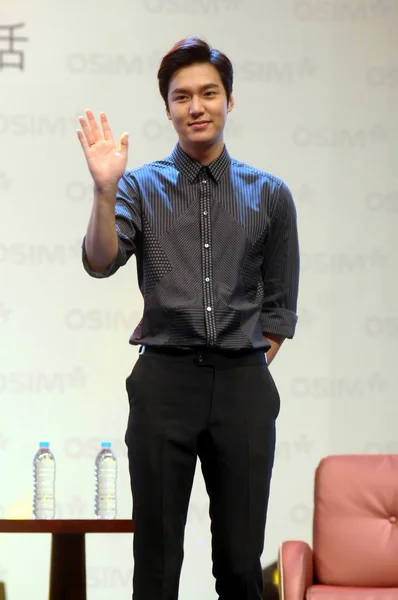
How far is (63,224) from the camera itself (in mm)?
4086

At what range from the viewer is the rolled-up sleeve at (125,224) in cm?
210

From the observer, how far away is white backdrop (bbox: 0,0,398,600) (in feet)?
13.4

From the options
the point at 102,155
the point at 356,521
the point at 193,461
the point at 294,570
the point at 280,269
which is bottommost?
the point at 294,570

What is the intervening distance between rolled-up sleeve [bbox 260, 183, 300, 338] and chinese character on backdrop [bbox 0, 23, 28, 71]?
2.11m

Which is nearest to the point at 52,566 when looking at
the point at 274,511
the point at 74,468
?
the point at 74,468

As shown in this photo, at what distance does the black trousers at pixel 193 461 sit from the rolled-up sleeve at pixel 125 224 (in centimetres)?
22

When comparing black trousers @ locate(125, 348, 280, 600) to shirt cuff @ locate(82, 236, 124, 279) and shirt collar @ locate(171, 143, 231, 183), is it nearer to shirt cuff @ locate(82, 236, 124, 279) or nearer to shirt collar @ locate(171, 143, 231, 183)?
shirt cuff @ locate(82, 236, 124, 279)

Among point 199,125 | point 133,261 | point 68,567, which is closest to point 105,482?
point 68,567

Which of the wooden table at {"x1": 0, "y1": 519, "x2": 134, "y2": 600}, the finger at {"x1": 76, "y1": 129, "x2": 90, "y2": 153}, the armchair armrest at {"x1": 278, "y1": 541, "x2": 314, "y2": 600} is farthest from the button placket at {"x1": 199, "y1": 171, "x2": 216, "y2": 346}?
the armchair armrest at {"x1": 278, "y1": 541, "x2": 314, "y2": 600}

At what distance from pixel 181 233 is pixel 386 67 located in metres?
2.39

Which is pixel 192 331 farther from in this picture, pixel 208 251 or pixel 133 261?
pixel 133 261

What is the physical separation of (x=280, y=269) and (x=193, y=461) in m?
0.53

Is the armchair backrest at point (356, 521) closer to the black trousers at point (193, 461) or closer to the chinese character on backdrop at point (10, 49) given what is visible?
the black trousers at point (193, 461)

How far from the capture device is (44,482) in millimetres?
3955
